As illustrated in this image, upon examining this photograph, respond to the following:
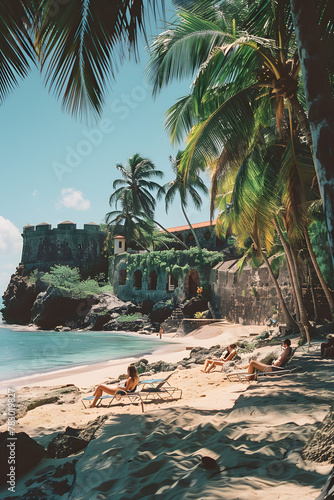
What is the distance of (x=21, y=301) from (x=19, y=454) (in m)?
40.2

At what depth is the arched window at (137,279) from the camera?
1330 inches

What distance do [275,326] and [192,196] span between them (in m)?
15.2

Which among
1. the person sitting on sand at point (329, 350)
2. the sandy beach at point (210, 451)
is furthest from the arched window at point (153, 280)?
the sandy beach at point (210, 451)

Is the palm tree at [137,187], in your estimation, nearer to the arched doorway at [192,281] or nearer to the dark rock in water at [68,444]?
the arched doorway at [192,281]

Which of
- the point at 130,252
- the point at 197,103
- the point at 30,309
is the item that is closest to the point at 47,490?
the point at 197,103

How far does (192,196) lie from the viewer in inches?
1225

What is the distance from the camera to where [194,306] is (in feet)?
93.6

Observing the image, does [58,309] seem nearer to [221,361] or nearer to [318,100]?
[221,361]

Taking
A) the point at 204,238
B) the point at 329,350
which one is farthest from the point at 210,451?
the point at 204,238

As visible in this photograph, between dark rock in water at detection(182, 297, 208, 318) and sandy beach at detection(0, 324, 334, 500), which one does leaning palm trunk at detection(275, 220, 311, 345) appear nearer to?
sandy beach at detection(0, 324, 334, 500)

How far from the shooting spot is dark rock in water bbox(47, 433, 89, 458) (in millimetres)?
3836

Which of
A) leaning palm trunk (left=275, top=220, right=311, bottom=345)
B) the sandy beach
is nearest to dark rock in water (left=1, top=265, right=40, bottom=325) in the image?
leaning palm trunk (left=275, top=220, right=311, bottom=345)

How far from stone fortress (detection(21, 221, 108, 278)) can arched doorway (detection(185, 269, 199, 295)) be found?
13212 millimetres

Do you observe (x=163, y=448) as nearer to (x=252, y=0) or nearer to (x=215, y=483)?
(x=215, y=483)
